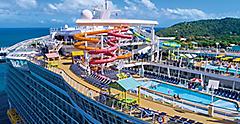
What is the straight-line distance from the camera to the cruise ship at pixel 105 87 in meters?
16.0

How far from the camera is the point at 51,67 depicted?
27.5 m

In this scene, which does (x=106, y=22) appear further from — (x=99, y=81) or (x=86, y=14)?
(x=99, y=81)

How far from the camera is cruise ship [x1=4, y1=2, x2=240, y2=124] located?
16.0 m

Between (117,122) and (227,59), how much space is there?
3553cm

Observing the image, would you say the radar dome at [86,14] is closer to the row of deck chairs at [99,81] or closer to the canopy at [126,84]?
the row of deck chairs at [99,81]

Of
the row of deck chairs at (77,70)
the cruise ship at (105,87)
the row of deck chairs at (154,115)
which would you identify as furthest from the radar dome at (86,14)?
the row of deck chairs at (154,115)

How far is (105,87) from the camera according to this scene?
69.7 feet

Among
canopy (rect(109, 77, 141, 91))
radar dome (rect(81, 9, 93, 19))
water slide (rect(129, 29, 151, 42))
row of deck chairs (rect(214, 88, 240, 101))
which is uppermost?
radar dome (rect(81, 9, 93, 19))

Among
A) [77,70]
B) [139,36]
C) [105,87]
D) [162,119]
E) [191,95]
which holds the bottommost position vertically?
[191,95]

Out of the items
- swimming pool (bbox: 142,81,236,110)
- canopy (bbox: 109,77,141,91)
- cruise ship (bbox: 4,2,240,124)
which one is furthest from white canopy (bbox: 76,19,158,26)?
canopy (bbox: 109,77,141,91)

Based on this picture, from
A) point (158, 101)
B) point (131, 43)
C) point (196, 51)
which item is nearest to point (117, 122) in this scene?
point (158, 101)

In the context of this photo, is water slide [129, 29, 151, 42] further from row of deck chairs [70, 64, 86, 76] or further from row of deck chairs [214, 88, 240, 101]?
row of deck chairs [70, 64, 86, 76]

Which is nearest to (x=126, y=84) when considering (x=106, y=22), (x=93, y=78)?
(x=93, y=78)

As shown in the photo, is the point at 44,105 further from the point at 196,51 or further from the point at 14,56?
the point at 196,51
